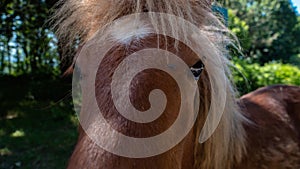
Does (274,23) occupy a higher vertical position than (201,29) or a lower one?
lower

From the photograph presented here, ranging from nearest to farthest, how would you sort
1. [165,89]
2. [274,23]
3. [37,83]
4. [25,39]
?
[165,89] → [37,83] → [25,39] → [274,23]

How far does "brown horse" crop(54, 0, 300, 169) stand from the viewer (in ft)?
4.52

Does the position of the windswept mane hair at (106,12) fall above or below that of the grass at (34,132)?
above

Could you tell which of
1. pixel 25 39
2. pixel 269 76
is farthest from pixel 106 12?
pixel 25 39

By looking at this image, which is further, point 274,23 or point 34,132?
point 274,23

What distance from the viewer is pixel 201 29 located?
185cm

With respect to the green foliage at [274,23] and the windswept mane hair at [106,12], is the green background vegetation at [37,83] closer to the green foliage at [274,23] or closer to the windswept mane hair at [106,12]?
the windswept mane hair at [106,12]

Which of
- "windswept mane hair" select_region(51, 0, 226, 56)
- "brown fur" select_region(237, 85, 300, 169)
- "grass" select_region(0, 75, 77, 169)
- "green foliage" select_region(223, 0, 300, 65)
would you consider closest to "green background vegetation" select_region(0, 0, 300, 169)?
"grass" select_region(0, 75, 77, 169)

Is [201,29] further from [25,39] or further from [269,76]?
[25,39]

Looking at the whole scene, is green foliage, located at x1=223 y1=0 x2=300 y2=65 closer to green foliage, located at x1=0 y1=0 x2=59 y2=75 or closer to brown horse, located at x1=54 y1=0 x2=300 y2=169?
green foliage, located at x1=0 y1=0 x2=59 y2=75

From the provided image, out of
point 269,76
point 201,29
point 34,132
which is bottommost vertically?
point 34,132

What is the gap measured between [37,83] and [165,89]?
379 inches

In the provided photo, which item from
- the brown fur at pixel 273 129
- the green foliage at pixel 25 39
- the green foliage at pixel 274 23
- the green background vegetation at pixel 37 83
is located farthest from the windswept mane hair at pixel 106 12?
the green foliage at pixel 274 23

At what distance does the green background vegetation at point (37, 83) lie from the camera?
5.74 meters
